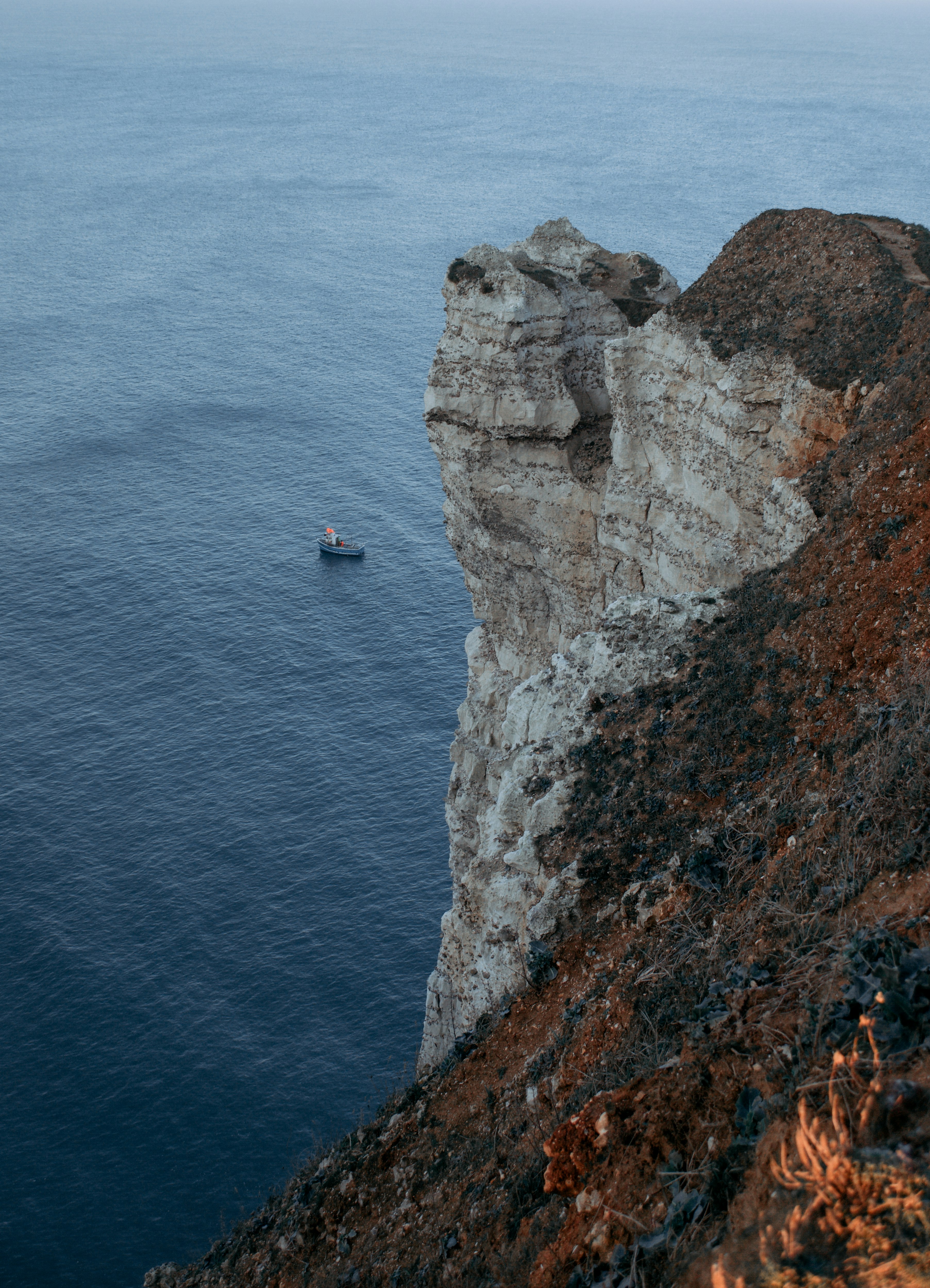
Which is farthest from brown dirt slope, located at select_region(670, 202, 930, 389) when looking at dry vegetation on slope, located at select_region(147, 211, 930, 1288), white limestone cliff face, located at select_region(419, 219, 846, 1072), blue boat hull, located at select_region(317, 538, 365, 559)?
blue boat hull, located at select_region(317, 538, 365, 559)

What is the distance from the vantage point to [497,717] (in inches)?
2057

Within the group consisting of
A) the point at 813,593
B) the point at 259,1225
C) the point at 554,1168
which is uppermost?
the point at 813,593

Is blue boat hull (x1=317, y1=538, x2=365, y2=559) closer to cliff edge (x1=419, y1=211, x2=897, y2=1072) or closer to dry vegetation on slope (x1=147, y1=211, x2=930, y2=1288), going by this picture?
cliff edge (x1=419, y1=211, x2=897, y2=1072)

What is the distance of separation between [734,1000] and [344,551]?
329ft

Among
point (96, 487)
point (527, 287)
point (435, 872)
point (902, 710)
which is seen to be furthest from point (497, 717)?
point (96, 487)

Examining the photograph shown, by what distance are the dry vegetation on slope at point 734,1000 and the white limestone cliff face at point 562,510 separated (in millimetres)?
1595

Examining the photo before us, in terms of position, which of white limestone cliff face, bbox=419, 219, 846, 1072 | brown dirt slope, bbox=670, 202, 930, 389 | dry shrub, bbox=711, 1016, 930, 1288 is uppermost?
brown dirt slope, bbox=670, 202, 930, 389

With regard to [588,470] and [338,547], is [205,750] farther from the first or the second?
[588,470]

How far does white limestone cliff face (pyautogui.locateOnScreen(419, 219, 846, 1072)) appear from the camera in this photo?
3038 cm

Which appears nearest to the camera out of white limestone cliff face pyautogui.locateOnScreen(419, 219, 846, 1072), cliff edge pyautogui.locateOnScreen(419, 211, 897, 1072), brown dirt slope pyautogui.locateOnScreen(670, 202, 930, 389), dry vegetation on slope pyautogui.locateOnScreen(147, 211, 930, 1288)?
dry vegetation on slope pyautogui.locateOnScreen(147, 211, 930, 1288)

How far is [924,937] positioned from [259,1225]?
17582mm

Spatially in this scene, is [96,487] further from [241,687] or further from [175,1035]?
[175,1035]

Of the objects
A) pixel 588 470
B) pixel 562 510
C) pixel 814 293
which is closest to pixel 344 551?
pixel 562 510

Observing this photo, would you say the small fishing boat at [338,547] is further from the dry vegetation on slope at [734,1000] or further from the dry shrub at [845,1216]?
the dry shrub at [845,1216]
